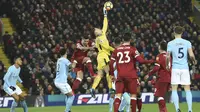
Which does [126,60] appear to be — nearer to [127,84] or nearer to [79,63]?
[127,84]

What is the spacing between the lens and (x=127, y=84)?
15.8m

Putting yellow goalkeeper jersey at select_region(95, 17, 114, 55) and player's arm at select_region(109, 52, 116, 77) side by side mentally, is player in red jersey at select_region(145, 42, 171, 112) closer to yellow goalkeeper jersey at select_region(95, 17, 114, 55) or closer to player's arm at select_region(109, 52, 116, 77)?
player's arm at select_region(109, 52, 116, 77)

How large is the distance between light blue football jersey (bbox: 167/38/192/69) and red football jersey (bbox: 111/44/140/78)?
4.17 feet

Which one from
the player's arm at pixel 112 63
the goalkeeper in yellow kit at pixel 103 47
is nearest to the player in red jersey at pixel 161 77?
the player's arm at pixel 112 63

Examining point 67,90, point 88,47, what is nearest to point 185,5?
point 88,47

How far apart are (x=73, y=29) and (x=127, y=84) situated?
57.8ft

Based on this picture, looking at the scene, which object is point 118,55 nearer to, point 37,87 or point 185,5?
point 37,87

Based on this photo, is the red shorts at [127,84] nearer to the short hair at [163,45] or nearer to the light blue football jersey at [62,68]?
the short hair at [163,45]

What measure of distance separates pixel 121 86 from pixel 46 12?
18637mm

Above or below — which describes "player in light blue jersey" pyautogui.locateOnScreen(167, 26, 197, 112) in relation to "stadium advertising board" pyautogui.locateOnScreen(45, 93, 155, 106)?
above

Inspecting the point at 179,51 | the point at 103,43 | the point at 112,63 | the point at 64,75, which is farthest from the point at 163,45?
the point at 64,75

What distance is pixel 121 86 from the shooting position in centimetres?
1579

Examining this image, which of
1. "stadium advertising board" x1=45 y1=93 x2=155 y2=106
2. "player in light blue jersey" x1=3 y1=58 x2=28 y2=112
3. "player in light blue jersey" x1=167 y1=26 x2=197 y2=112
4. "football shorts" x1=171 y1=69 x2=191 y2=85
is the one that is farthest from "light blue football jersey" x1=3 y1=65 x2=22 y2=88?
"stadium advertising board" x1=45 y1=93 x2=155 y2=106

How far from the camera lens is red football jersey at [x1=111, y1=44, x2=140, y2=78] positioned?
15609mm
